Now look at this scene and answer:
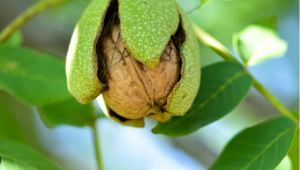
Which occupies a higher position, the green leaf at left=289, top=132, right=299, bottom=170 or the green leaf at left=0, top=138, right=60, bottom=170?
the green leaf at left=0, top=138, right=60, bottom=170

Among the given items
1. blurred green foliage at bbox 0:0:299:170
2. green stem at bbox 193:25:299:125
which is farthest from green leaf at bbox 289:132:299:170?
green stem at bbox 193:25:299:125

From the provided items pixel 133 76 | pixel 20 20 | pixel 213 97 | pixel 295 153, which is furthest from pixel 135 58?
pixel 20 20

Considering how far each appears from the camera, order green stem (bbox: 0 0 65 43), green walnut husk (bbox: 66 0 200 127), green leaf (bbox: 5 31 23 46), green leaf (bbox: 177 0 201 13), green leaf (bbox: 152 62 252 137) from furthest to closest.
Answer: green leaf (bbox: 5 31 23 46), green stem (bbox: 0 0 65 43), green leaf (bbox: 177 0 201 13), green leaf (bbox: 152 62 252 137), green walnut husk (bbox: 66 0 200 127)

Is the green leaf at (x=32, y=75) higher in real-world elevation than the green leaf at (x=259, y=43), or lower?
lower

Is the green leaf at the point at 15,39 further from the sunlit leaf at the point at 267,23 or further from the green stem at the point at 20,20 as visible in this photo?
the sunlit leaf at the point at 267,23

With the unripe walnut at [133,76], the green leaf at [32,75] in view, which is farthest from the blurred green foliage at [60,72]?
the unripe walnut at [133,76]

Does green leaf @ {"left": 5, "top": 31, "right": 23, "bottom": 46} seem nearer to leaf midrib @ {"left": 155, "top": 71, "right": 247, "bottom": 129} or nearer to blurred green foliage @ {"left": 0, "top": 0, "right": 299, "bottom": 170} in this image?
blurred green foliage @ {"left": 0, "top": 0, "right": 299, "bottom": 170}

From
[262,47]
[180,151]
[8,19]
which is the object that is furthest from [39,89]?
[180,151]
